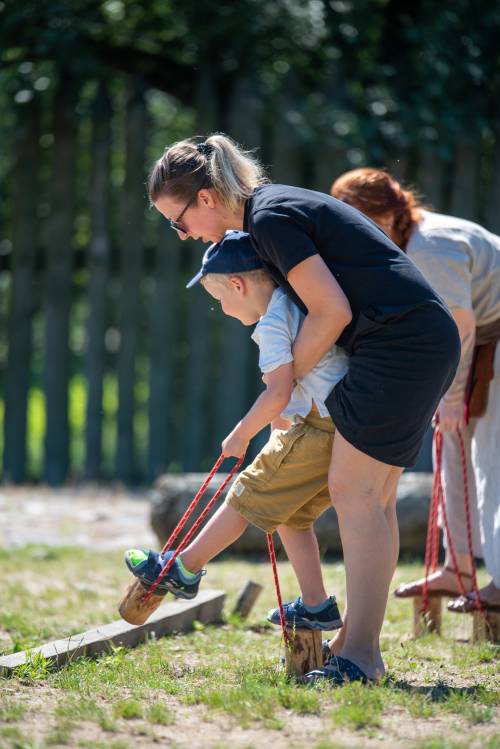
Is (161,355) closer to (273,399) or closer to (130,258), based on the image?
(130,258)

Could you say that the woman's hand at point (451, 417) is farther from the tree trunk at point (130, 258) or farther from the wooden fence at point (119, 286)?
the tree trunk at point (130, 258)

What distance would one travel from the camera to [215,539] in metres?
2.98

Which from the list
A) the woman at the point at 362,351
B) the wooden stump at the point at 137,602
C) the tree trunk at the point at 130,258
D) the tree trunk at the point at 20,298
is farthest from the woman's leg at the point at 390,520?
the tree trunk at the point at 20,298

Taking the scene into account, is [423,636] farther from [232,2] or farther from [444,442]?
[232,2]

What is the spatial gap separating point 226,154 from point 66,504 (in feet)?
13.6

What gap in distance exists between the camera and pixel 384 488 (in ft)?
9.57

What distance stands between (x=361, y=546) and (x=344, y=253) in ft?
2.59

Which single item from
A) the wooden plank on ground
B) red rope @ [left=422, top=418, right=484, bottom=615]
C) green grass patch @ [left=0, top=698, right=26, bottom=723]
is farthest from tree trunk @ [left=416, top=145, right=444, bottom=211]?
green grass patch @ [left=0, top=698, right=26, bottom=723]

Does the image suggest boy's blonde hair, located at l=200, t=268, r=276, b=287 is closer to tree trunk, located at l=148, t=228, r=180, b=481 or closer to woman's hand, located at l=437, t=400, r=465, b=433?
woman's hand, located at l=437, t=400, r=465, b=433

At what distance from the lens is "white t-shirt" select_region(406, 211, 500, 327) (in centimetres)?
346

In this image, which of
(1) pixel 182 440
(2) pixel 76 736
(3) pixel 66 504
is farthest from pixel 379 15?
(2) pixel 76 736

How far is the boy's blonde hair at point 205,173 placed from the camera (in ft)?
9.72

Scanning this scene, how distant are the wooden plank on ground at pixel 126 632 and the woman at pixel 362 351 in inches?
29.8

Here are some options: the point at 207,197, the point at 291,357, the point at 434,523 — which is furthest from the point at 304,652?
the point at 207,197
